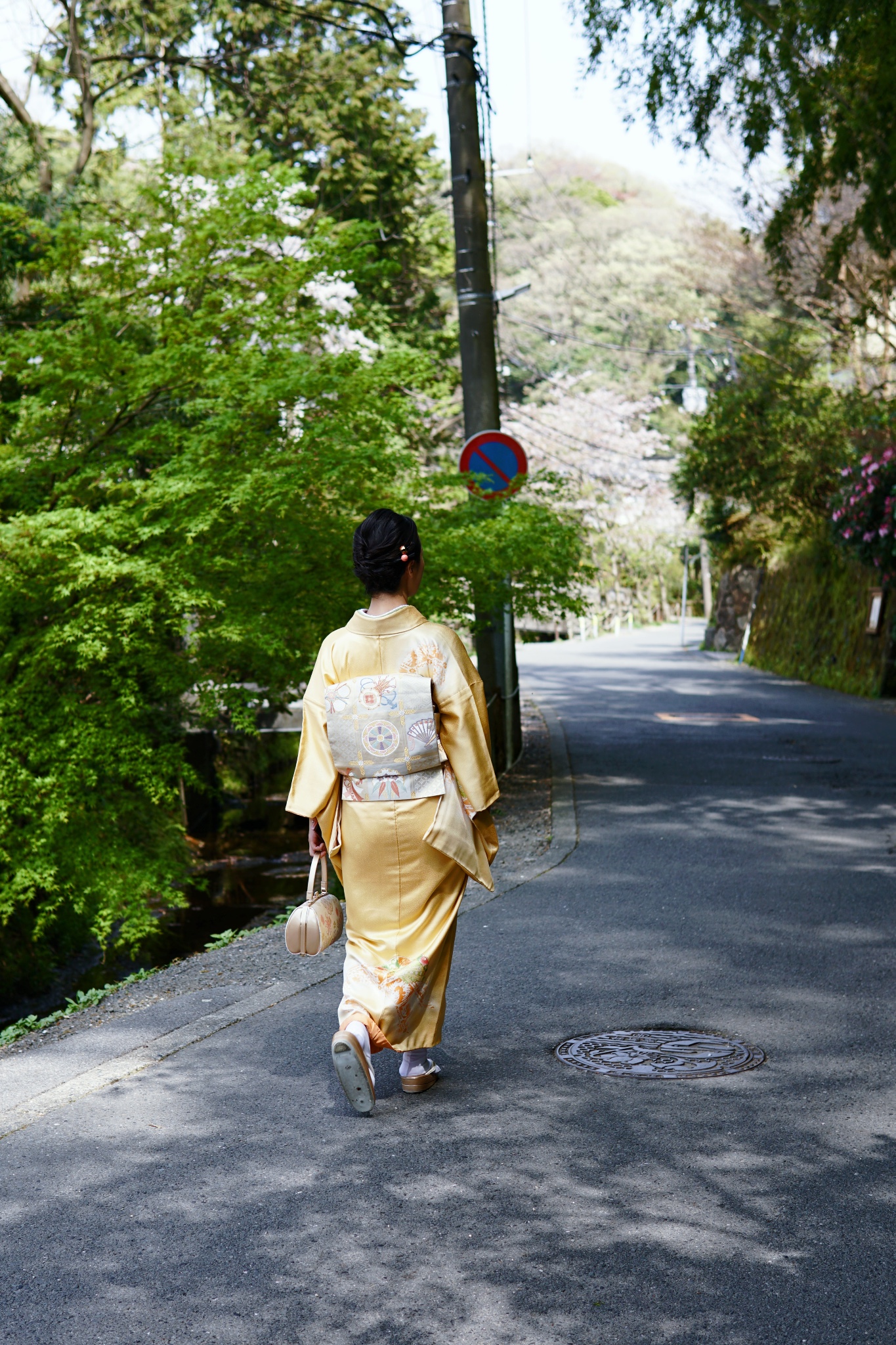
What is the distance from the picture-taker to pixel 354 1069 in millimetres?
3889

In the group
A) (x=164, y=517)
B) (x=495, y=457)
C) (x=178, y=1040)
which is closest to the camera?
(x=178, y=1040)

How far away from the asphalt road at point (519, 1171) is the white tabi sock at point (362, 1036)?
0.21 meters

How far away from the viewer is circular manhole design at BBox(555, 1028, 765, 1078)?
14.1ft

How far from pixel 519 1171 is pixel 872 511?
15.5m

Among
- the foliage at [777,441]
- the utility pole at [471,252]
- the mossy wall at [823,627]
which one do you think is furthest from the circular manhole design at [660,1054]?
the foliage at [777,441]

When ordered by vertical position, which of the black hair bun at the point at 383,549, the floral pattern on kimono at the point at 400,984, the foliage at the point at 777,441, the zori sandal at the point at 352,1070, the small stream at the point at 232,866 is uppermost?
the foliage at the point at 777,441

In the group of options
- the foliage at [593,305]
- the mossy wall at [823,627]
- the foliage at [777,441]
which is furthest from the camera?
the foliage at [593,305]

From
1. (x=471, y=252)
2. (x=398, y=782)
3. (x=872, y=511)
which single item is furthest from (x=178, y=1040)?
(x=872, y=511)

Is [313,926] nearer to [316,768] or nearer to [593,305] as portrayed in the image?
[316,768]

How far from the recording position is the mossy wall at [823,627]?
19531mm

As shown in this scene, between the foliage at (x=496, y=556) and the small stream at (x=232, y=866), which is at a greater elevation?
the foliage at (x=496, y=556)

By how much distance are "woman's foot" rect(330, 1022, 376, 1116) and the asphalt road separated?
0.09 metres

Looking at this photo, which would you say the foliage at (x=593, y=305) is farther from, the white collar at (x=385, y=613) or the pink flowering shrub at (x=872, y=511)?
the white collar at (x=385, y=613)

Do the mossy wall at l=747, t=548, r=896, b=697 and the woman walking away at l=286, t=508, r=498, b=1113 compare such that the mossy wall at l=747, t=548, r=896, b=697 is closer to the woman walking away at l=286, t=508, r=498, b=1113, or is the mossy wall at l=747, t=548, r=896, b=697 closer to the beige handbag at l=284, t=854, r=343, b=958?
the woman walking away at l=286, t=508, r=498, b=1113
